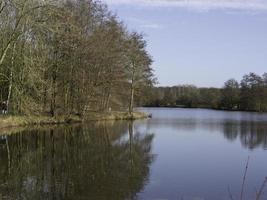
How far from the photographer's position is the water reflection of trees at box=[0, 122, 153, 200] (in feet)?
46.5

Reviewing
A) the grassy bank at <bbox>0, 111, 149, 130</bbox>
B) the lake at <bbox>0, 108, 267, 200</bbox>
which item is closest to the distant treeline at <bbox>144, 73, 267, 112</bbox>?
the grassy bank at <bbox>0, 111, 149, 130</bbox>

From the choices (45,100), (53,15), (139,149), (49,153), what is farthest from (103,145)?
(45,100)

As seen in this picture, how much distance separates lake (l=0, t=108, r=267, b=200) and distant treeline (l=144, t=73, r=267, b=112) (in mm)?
58583

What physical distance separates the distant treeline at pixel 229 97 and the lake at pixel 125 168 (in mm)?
58583

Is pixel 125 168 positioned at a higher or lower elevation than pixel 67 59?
lower

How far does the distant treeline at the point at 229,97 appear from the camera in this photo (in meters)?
106

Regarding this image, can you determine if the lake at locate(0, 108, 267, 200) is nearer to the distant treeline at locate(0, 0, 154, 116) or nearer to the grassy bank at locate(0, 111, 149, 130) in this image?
the distant treeline at locate(0, 0, 154, 116)

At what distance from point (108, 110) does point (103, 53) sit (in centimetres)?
1098

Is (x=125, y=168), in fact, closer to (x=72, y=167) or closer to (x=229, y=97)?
(x=72, y=167)

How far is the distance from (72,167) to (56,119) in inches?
1031

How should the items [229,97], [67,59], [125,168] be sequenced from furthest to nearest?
[229,97]
[67,59]
[125,168]

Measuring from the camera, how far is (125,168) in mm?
18672

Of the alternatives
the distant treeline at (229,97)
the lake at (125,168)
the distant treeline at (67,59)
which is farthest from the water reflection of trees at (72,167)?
the distant treeline at (229,97)

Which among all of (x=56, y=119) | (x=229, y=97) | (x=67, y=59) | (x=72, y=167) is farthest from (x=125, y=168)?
(x=229, y=97)
